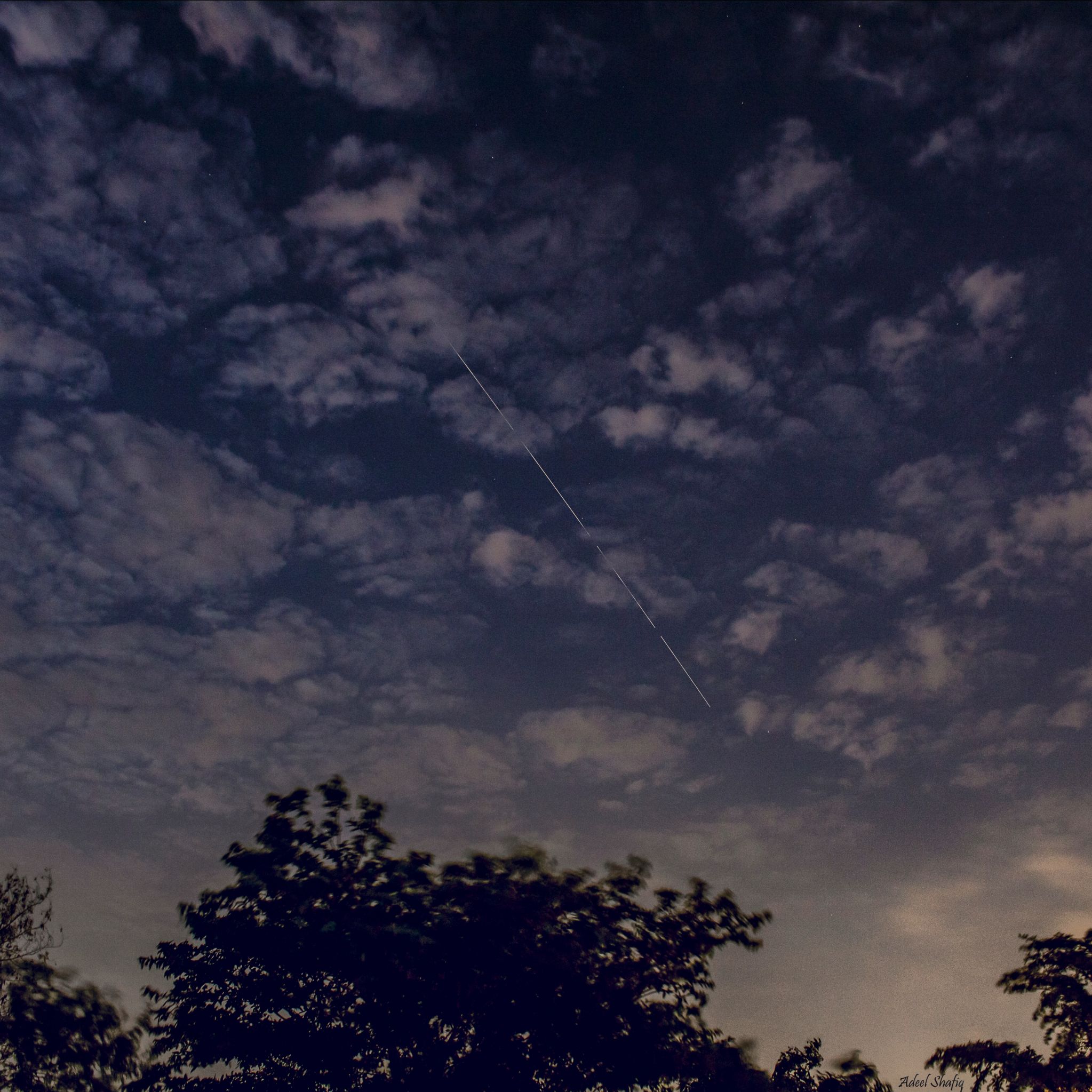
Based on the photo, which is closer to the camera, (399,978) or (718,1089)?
(399,978)

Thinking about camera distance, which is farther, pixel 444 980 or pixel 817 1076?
pixel 817 1076

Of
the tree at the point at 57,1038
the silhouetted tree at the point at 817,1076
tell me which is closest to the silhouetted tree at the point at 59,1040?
the tree at the point at 57,1038

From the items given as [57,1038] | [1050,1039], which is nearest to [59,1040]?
[57,1038]

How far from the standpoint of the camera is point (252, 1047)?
1822 centimetres

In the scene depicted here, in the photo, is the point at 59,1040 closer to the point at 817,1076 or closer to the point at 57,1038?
the point at 57,1038

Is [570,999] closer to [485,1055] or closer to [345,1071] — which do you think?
[485,1055]

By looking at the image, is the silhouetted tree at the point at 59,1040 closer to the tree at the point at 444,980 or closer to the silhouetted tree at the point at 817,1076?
the tree at the point at 444,980

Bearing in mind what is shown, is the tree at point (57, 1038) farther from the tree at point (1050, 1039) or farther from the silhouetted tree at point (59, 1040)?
the tree at point (1050, 1039)

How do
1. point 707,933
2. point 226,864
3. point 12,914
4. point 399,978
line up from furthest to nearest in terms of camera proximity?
point 12,914 < point 226,864 < point 707,933 < point 399,978

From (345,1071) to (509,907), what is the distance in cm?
537

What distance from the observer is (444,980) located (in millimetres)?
17875

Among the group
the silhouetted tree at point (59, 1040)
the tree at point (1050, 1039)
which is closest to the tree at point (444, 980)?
the silhouetted tree at point (59, 1040)

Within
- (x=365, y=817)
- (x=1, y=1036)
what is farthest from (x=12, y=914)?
(x=365, y=817)

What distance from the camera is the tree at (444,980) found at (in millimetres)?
17984
